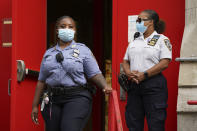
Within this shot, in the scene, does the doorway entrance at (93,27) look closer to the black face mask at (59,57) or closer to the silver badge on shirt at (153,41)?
the silver badge on shirt at (153,41)

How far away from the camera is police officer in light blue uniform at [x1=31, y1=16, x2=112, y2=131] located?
3.65m

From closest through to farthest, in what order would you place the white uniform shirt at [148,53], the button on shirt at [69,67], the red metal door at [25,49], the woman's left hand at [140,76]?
the button on shirt at [69,67] < the woman's left hand at [140,76] < the white uniform shirt at [148,53] < the red metal door at [25,49]

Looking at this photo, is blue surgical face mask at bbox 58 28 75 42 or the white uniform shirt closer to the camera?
blue surgical face mask at bbox 58 28 75 42

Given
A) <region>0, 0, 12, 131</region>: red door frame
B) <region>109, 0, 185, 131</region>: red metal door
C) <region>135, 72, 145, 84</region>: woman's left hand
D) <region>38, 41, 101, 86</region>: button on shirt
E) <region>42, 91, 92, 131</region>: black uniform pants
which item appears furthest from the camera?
<region>0, 0, 12, 131</region>: red door frame

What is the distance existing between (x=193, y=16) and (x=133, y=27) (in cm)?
92

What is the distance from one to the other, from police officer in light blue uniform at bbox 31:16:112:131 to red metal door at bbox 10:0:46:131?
711 mm

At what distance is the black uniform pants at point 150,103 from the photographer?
13.8ft

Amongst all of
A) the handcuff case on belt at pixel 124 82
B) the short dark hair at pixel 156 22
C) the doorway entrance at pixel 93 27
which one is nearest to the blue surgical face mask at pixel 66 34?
the handcuff case on belt at pixel 124 82

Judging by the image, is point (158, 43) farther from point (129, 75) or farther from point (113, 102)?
point (113, 102)

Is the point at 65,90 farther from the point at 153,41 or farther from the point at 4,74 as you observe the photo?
the point at 4,74

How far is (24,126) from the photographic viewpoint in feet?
15.4

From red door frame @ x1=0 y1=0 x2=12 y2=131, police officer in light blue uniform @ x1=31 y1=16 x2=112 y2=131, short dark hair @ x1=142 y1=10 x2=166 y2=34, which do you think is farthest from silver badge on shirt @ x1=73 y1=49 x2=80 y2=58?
red door frame @ x1=0 y1=0 x2=12 y2=131

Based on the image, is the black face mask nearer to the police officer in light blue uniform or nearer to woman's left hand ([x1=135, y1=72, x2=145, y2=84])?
the police officer in light blue uniform

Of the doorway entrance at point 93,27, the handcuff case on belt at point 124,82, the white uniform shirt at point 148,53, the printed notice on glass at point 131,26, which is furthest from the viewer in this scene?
the doorway entrance at point 93,27
